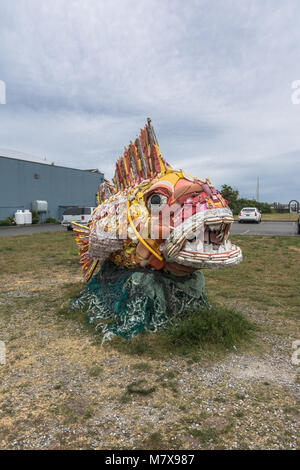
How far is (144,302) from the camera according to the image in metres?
4.16

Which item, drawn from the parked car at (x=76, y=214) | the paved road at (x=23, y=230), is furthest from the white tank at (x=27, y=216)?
the parked car at (x=76, y=214)

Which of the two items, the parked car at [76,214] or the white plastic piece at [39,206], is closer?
the parked car at [76,214]

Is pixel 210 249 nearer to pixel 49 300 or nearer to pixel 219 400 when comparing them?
pixel 219 400

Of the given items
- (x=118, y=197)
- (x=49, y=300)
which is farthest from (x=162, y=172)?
(x=49, y=300)

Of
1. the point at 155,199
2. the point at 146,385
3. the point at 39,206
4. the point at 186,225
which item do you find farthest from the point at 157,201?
the point at 39,206

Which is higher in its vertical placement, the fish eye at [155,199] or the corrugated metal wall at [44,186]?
the corrugated metal wall at [44,186]

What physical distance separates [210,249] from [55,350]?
2201mm

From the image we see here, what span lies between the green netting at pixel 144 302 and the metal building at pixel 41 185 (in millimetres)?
22305

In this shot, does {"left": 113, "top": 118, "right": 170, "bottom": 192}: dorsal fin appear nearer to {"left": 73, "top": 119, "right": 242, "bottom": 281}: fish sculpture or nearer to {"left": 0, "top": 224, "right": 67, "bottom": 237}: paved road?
{"left": 73, "top": 119, "right": 242, "bottom": 281}: fish sculpture

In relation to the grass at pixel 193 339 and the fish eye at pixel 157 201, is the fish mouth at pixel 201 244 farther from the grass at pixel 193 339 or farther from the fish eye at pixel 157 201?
the grass at pixel 193 339

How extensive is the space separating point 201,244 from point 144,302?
1124 mm

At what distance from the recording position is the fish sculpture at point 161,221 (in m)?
3.63

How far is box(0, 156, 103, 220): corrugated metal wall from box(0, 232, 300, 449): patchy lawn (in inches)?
830
